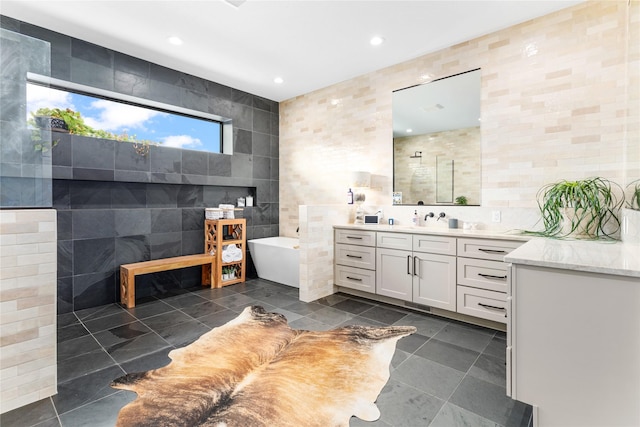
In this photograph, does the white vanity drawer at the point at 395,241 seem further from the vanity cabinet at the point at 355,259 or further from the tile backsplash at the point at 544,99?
the tile backsplash at the point at 544,99

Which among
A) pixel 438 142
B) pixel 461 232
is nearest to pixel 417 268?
pixel 461 232

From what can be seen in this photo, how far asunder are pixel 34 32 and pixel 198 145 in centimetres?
202

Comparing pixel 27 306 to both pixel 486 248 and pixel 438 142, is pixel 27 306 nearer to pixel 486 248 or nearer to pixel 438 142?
pixel 486 248

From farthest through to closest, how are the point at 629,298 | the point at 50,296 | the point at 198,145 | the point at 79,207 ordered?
1. the point at 198,145
2. the point at 79,207
3. the point at 50,296
4. the point at 629,298

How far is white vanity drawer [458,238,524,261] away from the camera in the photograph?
2.68m

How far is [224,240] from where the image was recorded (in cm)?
450

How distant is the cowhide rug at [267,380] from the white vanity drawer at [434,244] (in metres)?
0.81

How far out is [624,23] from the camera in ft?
8.32

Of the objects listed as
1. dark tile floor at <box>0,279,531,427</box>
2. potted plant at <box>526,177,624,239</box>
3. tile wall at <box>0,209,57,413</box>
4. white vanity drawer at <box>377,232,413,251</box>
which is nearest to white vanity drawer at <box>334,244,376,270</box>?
white vanity drawer at <box>377,232,413,251</box>

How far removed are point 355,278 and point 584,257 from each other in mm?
2449

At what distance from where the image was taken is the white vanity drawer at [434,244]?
299cm

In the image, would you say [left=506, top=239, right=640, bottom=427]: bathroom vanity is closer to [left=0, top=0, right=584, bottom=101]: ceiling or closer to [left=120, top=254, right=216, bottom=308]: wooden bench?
[left=0, top=0, right=584, bottom=101]: ceiling

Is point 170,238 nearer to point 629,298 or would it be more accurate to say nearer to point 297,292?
point 297,292

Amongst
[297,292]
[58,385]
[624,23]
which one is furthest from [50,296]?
[624,23]
